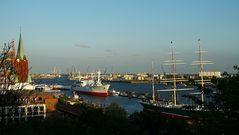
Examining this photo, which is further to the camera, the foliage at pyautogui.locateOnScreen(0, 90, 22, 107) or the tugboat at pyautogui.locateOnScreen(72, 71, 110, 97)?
the tugboat at pyautogui.locateOnScreen(72, 71, 110, 97)

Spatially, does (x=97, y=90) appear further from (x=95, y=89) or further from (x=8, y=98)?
(x=8, y=98)

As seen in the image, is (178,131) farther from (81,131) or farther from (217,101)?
(217,101)

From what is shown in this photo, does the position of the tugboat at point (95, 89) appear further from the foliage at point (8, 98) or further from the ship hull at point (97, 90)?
the foliage at point (8, 98)

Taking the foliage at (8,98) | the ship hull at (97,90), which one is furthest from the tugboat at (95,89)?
the foliage at (8,98)

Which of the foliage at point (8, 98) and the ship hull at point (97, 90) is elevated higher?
the foliage at point (8, 98)

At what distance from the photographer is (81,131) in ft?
61.3

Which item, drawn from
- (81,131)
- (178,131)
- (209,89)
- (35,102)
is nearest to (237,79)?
(209,89)

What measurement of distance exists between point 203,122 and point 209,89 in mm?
824

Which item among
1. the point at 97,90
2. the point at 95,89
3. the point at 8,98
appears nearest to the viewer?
the point at 8,98

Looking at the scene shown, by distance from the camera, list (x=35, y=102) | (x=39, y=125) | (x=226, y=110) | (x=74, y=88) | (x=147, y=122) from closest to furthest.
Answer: (x=226, y=110) → (x=147, y=122) → (x=39, y=125) → (x=35, y=102) → (x=74, y=88)

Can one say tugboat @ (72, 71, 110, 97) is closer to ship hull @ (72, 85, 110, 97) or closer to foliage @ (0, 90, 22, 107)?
ship hull @ (72, 85, 110, 97)

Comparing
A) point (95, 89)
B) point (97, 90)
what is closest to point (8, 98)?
point (97, 90)

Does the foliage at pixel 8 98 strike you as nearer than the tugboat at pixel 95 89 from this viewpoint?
Yes

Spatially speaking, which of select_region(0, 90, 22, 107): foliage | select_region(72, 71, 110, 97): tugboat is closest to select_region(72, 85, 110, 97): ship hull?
select_region(72, 71, 110, 97): tugboat
